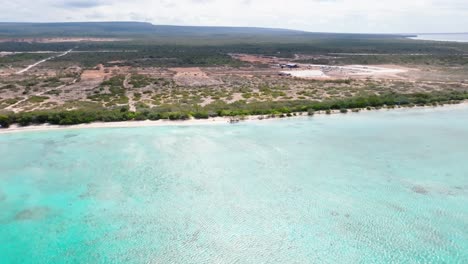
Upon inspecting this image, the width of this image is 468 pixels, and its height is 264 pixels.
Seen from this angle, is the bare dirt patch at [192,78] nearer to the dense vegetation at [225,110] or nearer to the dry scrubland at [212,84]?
the dry scrubland at [212,84]

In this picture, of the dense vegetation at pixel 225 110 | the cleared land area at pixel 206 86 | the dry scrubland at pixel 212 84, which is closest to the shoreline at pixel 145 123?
the dense vegetation at pixel 225 110

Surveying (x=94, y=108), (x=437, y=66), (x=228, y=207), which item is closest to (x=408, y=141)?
(x=228, y=207)

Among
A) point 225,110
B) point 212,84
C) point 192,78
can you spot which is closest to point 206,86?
point 212,84

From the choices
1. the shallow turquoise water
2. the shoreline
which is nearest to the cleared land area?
the shoreline

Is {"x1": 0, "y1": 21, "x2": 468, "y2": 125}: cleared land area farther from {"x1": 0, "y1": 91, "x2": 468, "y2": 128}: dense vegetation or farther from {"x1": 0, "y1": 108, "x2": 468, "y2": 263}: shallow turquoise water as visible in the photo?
{"x1": 0, "y1": 108, "x2": 468, "y2": 263}: shallow turquoise water

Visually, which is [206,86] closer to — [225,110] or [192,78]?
[192,78]

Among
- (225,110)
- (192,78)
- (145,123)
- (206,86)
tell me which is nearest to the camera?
(145,123)
